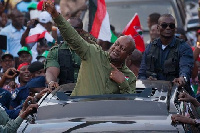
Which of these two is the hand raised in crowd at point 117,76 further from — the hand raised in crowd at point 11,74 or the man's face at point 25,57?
the man's face at point 25,57

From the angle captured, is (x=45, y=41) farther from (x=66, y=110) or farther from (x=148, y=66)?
(x=66, y=110)

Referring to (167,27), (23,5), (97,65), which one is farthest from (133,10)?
(97,65)

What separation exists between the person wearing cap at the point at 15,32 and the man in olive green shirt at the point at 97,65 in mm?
8059

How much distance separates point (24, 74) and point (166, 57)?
256cm

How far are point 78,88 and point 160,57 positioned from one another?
274 centimetres

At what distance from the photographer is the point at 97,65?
744 centimetres

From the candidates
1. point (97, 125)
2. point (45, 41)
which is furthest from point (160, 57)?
point (45, 41)

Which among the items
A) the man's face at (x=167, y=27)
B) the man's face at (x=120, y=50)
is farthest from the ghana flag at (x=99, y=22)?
the man's face at (x=120, y=50)

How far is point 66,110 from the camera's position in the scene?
241 inches

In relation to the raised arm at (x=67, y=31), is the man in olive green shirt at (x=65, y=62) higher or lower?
lower

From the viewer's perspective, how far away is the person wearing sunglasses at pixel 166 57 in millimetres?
9602

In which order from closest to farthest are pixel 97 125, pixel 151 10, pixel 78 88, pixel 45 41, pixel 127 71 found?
pixel 97 125
pixel 78 88
pixel 127 71
pixel 45 41
pixel 151 10

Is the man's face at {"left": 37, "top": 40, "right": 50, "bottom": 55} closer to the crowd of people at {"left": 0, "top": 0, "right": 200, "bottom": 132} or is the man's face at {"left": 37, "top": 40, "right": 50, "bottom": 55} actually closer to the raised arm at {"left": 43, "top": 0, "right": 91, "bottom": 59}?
the crowd of people at {"left": 0, "top": 0, "right": 200, "bottom": 132}

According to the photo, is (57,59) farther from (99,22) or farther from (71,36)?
(99,22)
